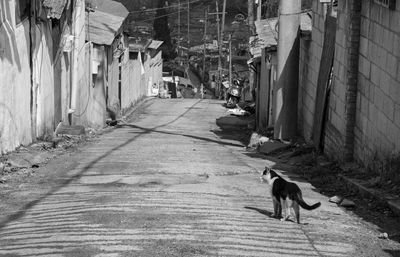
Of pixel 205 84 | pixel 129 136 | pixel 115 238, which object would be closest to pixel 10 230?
pixel 115 238

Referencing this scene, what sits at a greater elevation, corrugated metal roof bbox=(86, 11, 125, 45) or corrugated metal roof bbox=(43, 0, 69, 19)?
corrugated metal roof bbox=(43, 0, 69, 19)

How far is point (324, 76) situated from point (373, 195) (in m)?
6.76

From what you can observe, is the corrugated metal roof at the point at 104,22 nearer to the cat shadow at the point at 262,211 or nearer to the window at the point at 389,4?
the window at the point at 389,4

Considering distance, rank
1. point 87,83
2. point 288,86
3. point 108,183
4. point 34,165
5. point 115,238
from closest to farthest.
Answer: point 115,238 → point 108,183 → point 34,165 → point 288,86 → point 87,83

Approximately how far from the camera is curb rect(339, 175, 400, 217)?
10.5 meters

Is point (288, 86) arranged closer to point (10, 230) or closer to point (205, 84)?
point (10, 230)

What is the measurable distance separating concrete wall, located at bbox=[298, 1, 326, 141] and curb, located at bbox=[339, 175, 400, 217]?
6.13 metres

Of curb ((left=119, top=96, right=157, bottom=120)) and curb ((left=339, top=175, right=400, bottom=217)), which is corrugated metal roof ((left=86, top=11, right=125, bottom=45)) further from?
curb ((left=339, top=175, right=400, bottom=217))

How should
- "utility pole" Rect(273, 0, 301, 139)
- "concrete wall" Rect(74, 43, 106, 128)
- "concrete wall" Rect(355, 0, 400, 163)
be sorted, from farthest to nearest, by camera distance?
"concrete wall" Rect(74, 43, 106, 128), "utility pole" Rect(273, 0, 301, 139), "concrete wall" Rect(355, 0, 400, 163)

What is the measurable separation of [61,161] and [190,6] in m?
65.1

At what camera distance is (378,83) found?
42.6 feet

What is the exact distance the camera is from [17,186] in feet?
42.1

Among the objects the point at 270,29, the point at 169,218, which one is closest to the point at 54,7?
the point at 270,29

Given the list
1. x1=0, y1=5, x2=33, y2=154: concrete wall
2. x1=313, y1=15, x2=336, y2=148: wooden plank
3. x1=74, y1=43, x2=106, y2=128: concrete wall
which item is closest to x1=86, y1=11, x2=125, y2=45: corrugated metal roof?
x1=74, y1=43, x2=106, y2=128: concrete wall
